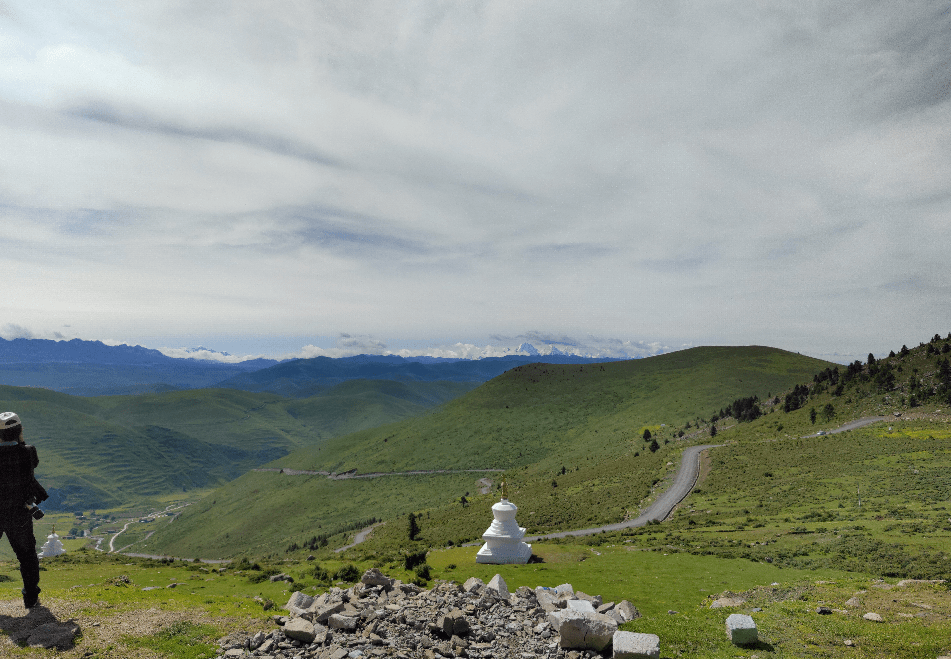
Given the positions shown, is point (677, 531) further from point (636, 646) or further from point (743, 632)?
point (636, 646)

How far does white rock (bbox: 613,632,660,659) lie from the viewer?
11695 millimetres

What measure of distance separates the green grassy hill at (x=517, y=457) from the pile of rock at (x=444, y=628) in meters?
37.5

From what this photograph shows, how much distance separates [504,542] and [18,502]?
20047mm

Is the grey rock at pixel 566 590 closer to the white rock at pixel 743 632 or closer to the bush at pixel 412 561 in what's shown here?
the white rock at pixel 743 632

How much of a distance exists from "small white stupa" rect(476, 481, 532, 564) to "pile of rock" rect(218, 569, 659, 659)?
25.1 ft

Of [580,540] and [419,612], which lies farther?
[580,540]

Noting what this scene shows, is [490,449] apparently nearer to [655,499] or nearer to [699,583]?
[655,499]

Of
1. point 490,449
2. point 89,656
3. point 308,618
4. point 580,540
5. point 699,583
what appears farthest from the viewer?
point 490,449

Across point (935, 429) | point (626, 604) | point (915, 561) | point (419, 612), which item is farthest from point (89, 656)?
A: point (935, 429)

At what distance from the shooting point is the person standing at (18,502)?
13768 mm

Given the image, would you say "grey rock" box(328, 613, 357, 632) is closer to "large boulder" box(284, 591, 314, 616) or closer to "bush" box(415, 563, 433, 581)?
"large boulder" box(284, 591, 314, 616)

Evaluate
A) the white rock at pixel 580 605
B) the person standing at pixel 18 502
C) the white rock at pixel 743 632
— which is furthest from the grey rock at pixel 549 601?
the person standing at pixel 18 502

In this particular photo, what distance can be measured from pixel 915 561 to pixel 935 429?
51.4 meters

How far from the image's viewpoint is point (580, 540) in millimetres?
38719
